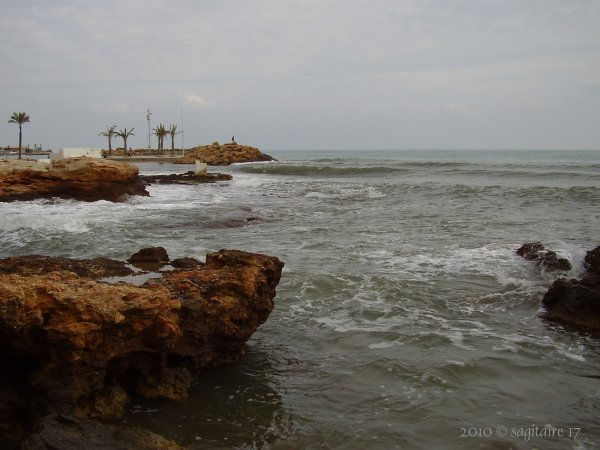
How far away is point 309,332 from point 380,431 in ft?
7.75

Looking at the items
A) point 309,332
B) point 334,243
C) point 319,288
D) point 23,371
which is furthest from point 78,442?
point 334,243

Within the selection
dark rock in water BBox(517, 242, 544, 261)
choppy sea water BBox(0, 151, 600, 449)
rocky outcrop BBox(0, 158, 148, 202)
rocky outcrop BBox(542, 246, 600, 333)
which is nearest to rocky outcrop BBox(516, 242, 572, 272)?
dark rock in water BBox(517, 242, 544, 261)

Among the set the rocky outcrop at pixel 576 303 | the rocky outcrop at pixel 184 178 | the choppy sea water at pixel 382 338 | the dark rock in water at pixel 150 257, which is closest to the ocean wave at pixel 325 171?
the rocky outcrop at pixel 184 178

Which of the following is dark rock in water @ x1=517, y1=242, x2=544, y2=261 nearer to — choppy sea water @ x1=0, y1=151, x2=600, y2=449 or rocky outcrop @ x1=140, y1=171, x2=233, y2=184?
choppy sea water @ x1=0, y1=151, x2=600, y2=449

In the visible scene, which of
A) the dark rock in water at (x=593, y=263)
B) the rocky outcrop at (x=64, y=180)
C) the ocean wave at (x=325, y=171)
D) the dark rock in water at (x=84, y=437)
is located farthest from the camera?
the ocean wave at (x=325, y=171)

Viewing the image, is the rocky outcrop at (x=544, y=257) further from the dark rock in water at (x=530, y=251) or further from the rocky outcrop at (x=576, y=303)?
the rocky outcrop at (x=576, y=303)

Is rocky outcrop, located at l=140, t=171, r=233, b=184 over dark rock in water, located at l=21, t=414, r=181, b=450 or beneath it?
over

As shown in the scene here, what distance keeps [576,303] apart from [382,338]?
2888mm

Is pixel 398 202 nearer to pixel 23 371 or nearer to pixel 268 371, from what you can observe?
pixel 268 371

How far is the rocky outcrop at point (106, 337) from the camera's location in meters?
4.05

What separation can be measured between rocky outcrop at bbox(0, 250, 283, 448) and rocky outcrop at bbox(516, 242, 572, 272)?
6.51 metres

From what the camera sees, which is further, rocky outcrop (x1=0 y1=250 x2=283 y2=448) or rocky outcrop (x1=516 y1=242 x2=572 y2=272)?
rocky outcrop (x1=516 y1=242 x2=572 y2=272)

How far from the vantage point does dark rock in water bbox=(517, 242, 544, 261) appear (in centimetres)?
1036

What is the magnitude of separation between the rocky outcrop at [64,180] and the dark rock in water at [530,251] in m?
15.0
